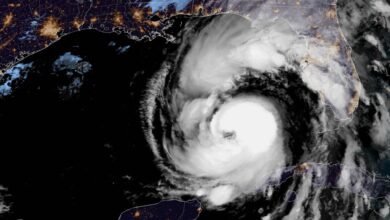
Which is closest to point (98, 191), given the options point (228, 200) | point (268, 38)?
point (228, 200)

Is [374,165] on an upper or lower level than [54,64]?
lower

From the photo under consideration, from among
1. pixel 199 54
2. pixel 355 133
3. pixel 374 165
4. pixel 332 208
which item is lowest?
pixel 332 208

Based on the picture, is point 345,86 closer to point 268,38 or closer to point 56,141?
point 268,38

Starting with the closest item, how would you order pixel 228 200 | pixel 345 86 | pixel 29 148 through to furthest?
pixel 29 148 < pixel 228 200 < pixel 345 86

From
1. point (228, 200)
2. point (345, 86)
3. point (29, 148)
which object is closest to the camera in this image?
point (29, 148)

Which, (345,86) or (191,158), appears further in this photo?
(345,86)

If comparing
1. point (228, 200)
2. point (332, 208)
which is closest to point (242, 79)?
point (228, 200)

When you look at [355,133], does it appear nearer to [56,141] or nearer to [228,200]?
[228,200]
